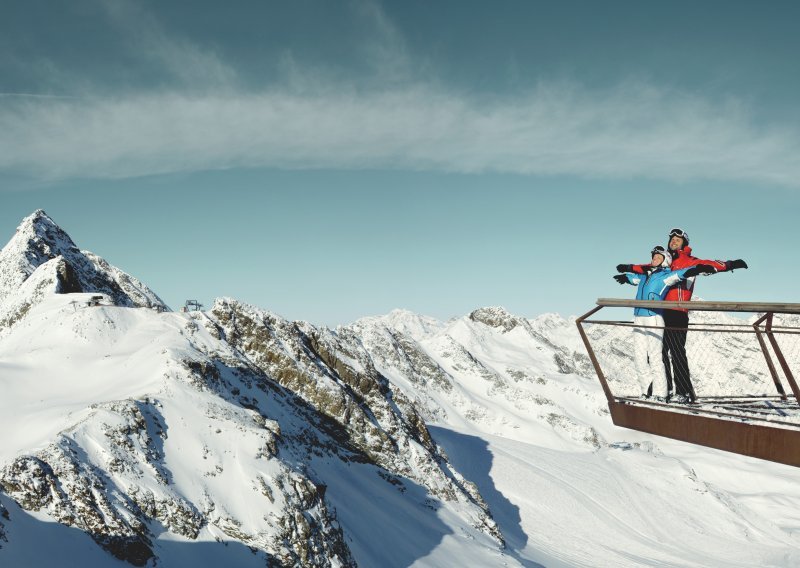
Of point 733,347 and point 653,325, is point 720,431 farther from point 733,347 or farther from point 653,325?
point 733,347

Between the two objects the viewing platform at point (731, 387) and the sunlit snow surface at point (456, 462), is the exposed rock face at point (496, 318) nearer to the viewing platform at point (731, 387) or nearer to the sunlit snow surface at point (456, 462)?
the sunlit snow surface at point (456, 462)

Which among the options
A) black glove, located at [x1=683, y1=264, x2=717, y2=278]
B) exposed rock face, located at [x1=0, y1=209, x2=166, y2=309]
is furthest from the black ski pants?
exposed rock face, located at [x1=0, y1=209, x2=166, y2=309]

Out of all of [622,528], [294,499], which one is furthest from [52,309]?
[622,528]

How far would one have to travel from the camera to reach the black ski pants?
11.4m

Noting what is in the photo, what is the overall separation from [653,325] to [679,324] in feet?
1.59

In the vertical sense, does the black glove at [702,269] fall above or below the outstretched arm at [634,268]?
below

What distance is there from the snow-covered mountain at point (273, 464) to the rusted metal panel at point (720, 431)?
6.46 feet

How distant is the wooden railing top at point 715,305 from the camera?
8.37 m

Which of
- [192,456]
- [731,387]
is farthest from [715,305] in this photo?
[192,456]

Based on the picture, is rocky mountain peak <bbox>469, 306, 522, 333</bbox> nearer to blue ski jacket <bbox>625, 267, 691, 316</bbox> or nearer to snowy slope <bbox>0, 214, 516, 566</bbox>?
snowy slope <bbox>0, 214, 516, 566</bbox>

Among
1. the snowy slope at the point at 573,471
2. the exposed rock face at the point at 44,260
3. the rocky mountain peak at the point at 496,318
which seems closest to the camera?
the exposed rock face at the point at 44,260

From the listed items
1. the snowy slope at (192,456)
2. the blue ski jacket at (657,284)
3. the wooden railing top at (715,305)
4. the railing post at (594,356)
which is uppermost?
the blue ski jacket at (657,284)

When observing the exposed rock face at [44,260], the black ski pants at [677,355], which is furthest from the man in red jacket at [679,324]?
the exposed rock face at [44,260]

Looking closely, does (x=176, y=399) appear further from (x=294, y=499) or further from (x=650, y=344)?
(x=650, y=344)
